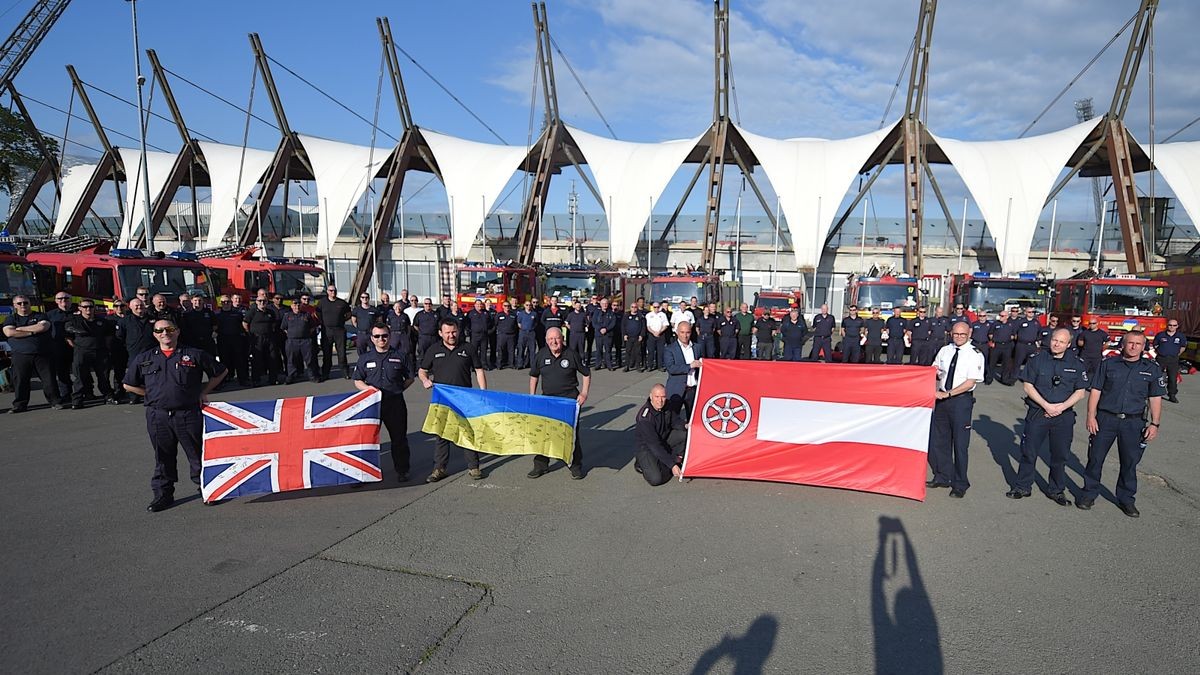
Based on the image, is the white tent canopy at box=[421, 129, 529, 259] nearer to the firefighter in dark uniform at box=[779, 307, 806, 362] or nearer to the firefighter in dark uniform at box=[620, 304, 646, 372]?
the firefighter in dark uniform at box=[620, 304, 646, 372]

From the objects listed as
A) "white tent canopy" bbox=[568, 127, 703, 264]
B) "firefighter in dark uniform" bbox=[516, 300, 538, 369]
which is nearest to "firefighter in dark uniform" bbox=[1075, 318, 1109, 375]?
"firefighter in dark uniform" bbox=[516, 300, 538, 369]

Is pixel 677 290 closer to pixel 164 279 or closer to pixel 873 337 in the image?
pixel 873 337

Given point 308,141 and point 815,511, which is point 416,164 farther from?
point 815,511

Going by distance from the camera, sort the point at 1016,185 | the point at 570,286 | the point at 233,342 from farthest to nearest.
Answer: the point at 1016,185
the point at 570,286
the point at 233,342

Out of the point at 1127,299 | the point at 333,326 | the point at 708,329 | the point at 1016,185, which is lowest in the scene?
the point at 708,329

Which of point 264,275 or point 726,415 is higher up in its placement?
point 264,275

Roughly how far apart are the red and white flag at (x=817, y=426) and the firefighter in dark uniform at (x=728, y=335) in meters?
7.92

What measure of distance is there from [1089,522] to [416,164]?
143 feet

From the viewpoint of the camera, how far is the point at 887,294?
18.4 metres

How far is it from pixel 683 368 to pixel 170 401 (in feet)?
16.5

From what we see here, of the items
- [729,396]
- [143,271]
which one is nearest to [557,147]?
[143,271]

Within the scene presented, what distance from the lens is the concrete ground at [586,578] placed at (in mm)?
3420

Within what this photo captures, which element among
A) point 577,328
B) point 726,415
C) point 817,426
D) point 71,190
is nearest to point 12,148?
point 577,328

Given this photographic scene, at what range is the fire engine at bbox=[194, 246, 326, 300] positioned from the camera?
1830cm
